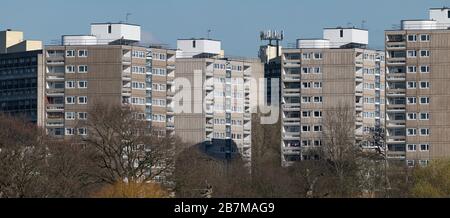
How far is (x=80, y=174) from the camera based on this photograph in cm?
6838

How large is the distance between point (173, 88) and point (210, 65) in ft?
16.6

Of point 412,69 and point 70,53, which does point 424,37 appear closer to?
point 412,69

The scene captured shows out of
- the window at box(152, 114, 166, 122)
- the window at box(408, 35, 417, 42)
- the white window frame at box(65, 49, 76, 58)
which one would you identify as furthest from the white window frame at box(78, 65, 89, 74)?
the window at box(408, 35, 417, 42)

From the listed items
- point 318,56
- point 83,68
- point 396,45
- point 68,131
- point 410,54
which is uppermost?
point 396,45

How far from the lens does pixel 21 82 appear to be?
125500 millimetres

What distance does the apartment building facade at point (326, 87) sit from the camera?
12625 centimetres

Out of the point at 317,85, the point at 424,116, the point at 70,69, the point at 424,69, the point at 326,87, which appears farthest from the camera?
the point at 317,85

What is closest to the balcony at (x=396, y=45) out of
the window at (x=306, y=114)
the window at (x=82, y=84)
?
the window at (x=306, y=114)

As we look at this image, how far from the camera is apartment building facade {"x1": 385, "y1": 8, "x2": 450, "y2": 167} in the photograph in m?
113

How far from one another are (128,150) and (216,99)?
5356 cm

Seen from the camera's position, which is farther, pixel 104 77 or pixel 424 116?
pixel 104 77

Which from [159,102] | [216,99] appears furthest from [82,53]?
[216,99]
